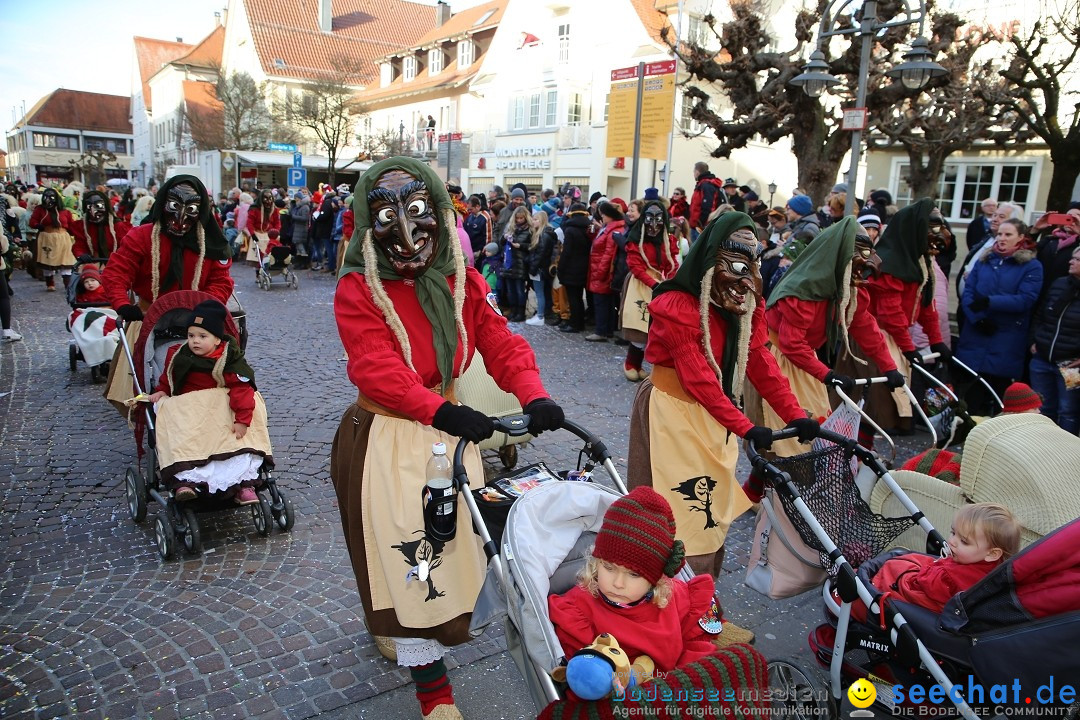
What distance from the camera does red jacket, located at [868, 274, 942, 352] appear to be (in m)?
6.12

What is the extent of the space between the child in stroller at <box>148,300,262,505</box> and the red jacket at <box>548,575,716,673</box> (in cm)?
298

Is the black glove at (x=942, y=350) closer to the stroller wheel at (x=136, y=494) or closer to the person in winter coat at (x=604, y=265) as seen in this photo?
the person in winter coat at (x=604, y=265)

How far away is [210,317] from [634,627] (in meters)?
3.58

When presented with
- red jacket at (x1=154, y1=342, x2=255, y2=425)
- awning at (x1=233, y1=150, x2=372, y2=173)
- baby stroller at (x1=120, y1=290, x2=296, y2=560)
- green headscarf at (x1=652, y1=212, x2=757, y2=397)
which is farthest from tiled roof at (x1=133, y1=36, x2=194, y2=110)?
green headscarf at (x1=652, y1=212, x2=757, y2=397)

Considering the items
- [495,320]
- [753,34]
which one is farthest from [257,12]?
[495,320]

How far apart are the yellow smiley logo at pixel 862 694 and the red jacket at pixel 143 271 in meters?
4.89

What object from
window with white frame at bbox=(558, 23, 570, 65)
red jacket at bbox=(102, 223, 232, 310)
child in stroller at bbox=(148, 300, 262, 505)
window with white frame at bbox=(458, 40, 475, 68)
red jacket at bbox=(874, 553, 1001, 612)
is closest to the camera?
red jacket at bbox=(874, 553, 1001, 612)

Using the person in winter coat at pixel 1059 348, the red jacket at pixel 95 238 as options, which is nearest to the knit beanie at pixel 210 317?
the red jacket at pixel 95 238

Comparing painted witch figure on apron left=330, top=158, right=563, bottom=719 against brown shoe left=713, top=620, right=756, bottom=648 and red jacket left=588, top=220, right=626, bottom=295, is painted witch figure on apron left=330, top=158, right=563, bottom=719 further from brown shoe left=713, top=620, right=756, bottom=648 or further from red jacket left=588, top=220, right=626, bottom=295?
red jacket left=588, top=220, right=626, bottom=295

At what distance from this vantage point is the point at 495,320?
11.0 feet

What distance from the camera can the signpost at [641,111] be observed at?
13422 millimetres

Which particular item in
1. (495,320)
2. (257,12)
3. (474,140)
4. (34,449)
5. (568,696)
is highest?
(257,12)

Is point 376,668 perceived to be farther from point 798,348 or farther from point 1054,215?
point 1054,215

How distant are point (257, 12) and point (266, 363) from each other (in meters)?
49.6
